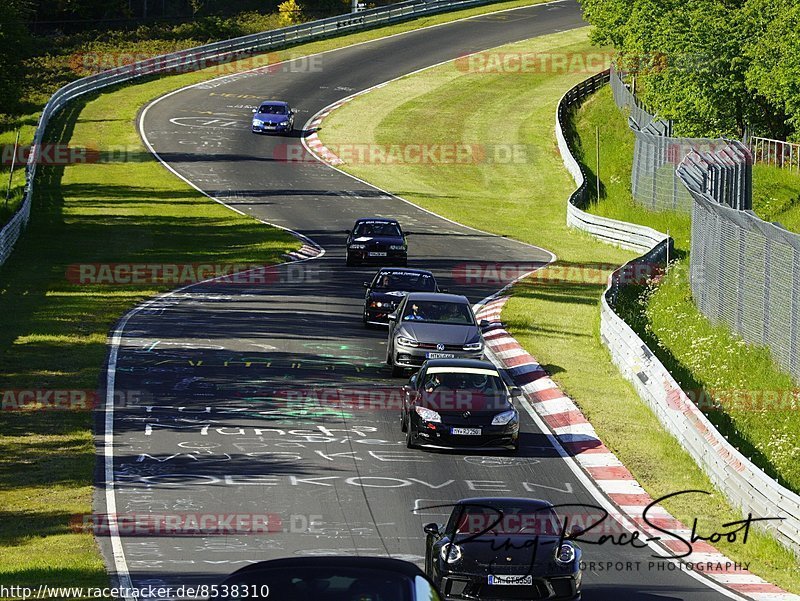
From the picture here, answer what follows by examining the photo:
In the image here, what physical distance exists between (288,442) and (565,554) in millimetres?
9004

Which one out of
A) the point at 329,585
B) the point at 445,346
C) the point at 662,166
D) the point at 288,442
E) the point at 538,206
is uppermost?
the point at 662,166

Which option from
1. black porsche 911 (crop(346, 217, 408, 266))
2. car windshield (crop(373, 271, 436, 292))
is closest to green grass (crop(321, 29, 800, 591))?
car windshield (crop(373, 271, 436, 292))

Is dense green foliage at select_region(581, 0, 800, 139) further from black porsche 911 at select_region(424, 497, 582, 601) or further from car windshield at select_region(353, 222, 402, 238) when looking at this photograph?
black porsche 911 at select_region(424, 497, 582, 601)

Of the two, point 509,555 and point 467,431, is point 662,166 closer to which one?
point 467,431

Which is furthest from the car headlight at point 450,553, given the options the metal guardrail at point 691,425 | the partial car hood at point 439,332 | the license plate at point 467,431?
the partial car hood at point 439,332

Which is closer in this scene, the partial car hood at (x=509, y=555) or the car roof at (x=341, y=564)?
the car roof at (x=341, y=564)

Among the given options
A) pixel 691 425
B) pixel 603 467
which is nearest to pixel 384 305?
pixel 603 467

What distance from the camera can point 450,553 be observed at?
1420 cm

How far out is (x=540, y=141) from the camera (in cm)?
7125

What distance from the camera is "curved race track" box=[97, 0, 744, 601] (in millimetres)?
16531

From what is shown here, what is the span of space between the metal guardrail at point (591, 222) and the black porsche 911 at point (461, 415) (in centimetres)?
2208

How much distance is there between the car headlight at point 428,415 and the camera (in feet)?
70.8

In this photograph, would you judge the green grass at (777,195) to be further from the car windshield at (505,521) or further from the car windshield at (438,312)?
the car windshield at (505,521)

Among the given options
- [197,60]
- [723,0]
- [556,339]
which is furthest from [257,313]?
[197,60]
